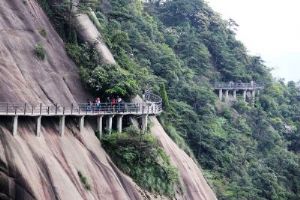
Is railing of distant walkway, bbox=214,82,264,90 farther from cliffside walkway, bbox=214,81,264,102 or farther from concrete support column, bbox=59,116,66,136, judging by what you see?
concrete support column, bbox=59,116,66,136

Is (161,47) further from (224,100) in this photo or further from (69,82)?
(69,82)

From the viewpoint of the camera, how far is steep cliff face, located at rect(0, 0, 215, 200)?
40500 mm

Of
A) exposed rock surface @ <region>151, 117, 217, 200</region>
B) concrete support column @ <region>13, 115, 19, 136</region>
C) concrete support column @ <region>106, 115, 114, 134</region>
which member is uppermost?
concrete support column @ <region>13, 115, 19, 136</region>

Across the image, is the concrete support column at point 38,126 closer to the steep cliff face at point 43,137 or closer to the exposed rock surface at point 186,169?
the steep cliff face at point 43,137

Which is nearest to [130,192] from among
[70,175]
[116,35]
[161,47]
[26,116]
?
[70,175]

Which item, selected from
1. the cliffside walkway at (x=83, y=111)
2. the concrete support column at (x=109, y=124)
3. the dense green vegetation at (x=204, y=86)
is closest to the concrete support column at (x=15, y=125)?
the cliffside walkway at (x=83, y=111)

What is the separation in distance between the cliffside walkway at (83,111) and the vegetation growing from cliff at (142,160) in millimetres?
1554

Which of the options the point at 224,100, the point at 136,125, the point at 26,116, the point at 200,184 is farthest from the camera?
the point at 224,100

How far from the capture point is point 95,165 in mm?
48406

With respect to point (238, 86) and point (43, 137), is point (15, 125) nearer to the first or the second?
point (43, 137)

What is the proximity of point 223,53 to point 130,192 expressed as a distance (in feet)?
176

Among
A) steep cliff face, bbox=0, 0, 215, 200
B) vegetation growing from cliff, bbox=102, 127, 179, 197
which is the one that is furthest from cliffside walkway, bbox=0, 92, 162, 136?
vegetation growing from cliff, bbox=102, 127, 179, 197

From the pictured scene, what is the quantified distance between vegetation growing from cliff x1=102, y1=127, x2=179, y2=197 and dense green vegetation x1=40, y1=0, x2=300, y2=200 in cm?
433

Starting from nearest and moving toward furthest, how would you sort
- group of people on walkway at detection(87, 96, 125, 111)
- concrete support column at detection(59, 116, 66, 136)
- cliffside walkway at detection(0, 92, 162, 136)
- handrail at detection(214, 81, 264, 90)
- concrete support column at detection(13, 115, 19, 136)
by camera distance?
concrete support column at detection(13, 115, 19, 136)
cliffside walkway at detection(0, 92, 162, 136)
concrete support column at detection(59, 116, 66, 136)
group of people on walkway at detection(87, 96, 125, 111)
handrail at detection(214, 81, 264, 90)
